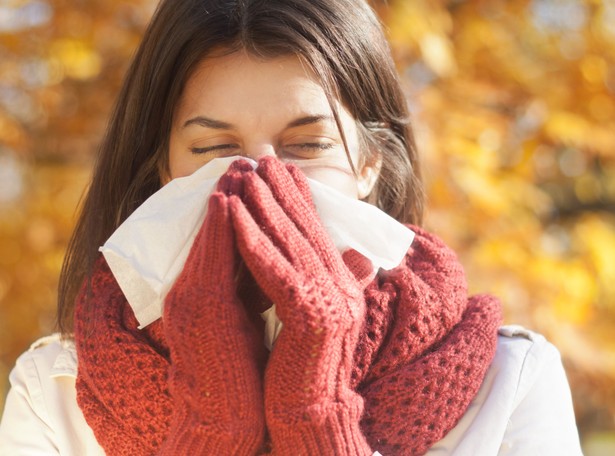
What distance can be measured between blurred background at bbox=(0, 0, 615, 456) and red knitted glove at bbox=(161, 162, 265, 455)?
1435 mm

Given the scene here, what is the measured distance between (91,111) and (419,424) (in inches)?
83.0

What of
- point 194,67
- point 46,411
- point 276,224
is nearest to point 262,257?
point 276,224

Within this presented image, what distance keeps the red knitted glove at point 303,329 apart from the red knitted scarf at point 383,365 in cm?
12

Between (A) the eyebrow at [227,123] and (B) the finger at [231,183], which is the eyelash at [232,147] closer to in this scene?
(A) the eyebrow at [227,123]

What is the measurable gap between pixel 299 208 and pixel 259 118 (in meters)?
0.27

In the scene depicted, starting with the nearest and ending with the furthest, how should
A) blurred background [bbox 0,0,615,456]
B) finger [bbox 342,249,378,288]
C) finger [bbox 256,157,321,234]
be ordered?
finger [bbox 256,157,321,234], finger [bbox 342,249,378,288], blurred background [bbox 0,0,615,456]

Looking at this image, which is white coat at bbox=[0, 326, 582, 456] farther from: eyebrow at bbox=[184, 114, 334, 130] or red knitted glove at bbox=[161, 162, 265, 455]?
eyebrow at bbox=[184, 114, 334, 130]

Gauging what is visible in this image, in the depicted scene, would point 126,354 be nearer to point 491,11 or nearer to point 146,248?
point 146,248

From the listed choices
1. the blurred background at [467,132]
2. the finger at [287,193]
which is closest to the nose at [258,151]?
the finger at [287,193]

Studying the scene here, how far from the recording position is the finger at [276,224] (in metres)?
1.61

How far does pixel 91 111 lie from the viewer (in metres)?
3.33

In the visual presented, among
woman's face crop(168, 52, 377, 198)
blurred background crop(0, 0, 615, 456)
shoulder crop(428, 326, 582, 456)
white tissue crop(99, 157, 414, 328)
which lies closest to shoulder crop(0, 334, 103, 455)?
white tissue crop(99, 157, 414, 328)

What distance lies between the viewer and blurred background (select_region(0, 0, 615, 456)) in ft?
9.93

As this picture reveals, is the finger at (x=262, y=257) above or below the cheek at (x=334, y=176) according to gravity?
below
